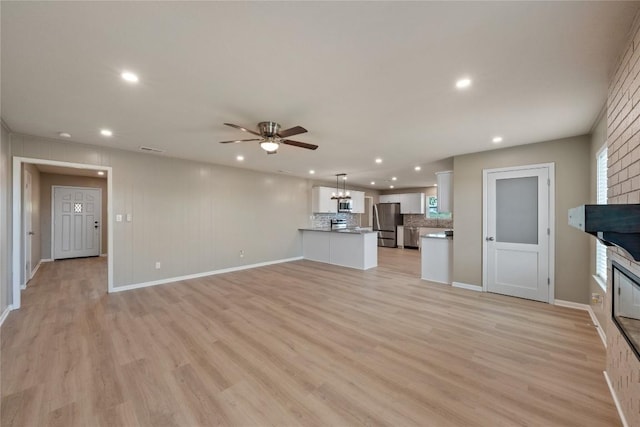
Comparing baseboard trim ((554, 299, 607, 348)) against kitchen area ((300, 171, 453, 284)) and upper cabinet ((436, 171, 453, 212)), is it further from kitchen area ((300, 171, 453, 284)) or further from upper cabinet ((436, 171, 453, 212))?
upper cabinet ((436, 171, 453, 212))

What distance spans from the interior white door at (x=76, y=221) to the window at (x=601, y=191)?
10898 mm

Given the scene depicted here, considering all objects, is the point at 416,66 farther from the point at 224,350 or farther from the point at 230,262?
the point at 230,262

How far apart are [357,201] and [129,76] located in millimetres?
7614

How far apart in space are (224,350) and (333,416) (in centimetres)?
131

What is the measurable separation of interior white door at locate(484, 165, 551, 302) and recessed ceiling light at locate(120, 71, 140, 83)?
4.80 metres

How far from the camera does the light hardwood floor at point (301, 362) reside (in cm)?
172

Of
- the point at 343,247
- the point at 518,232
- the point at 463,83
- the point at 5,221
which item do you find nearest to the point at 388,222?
the point at 343,247

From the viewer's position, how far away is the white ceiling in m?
1.43

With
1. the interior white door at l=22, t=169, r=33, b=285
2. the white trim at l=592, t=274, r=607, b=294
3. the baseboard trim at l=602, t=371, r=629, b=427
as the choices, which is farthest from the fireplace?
the interior white door at l=22, t=169, r=33, b=285

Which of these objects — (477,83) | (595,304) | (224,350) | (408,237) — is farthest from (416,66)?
(408,237)

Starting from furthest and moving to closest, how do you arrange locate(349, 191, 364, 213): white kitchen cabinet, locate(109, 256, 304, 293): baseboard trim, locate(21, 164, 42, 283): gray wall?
locate(349, 191, 364, 213): white kitchen cabinet
locate(21, 164, 42, 283): gray wall
locate(109, 256, 304, 293): baseboard trim

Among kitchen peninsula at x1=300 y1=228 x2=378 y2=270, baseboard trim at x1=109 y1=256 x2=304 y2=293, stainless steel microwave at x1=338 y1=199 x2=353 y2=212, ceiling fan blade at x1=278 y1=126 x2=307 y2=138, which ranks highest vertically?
ceiling fan blade at x1=278 y1=126 x2=307 y2=138

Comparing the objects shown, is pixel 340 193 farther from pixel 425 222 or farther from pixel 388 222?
pixel 425 222

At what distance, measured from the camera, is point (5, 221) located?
3.27 metres
